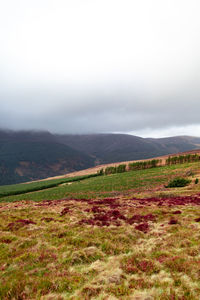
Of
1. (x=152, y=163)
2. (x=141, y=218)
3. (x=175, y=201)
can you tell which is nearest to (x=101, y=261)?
(x=141, y=218)

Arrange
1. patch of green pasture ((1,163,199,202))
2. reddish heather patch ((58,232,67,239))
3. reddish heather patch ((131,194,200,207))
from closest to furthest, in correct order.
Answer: reddish heather patch ((58,232,67,239)), reddish heather patch ((131,194,200,207)), patch of green pasture ((1,163,199,202))

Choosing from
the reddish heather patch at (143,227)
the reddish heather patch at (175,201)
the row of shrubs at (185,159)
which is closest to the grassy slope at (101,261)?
the reddish heather patch at (143,227)

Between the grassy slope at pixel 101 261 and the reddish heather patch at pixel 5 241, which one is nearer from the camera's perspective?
the grassy slope at pixel 101 261

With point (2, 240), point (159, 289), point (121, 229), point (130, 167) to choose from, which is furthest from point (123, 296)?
point (130, 167)

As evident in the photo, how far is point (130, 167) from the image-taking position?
112 meters

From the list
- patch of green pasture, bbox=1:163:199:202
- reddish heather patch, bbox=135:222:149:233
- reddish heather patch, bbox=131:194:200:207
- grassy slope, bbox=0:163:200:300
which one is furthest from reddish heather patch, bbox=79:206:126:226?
patch of green pasture, bbox=1:163:199:202

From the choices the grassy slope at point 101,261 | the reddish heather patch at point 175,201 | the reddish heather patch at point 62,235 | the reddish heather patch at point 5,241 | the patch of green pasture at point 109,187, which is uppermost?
the grassy slope at point 101,261

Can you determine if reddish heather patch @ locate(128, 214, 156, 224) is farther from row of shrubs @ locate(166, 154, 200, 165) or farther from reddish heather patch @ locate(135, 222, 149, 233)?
row of shrubs @ locate(166, 154, 200, 165)

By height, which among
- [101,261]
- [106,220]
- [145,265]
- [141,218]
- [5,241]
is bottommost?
[106,220]

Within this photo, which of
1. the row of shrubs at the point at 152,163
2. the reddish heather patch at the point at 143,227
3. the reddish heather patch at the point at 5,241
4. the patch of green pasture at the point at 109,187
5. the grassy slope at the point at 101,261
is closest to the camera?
the grassy slope at the point at 101,261

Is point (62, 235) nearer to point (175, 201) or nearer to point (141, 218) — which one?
point (141, 218)

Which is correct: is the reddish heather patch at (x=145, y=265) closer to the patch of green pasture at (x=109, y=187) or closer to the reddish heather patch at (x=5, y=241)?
the reddish heather patch at (x=5, y=241)

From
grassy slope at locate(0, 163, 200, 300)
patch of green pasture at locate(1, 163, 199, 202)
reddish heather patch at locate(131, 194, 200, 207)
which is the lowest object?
patch of green pasture at locate(1, 163, 199, 202)

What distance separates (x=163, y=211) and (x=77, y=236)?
10.3 metres
